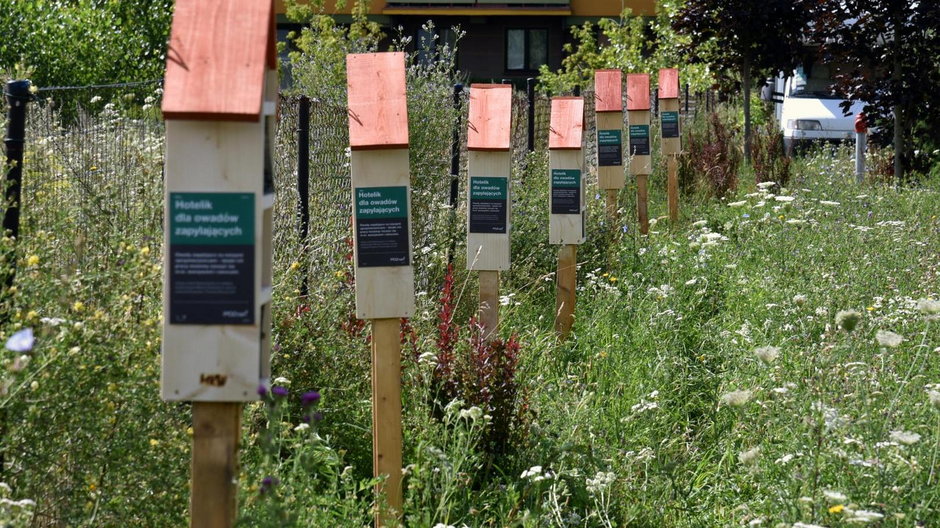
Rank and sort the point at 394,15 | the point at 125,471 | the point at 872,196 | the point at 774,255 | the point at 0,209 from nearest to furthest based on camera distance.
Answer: the point at 125,471 → the point at 0,209 → the point at 774,255 → the point at 872,196 → the point at 394,15

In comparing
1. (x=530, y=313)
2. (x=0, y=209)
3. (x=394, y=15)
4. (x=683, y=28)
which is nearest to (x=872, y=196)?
(x=530, y=313)

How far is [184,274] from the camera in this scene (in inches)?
117

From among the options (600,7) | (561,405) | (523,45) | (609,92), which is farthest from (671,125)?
(523,45)

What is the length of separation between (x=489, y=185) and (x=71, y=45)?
1831 cm

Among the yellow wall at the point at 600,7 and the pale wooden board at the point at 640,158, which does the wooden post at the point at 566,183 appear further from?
the yellow wall at the point at 600,7

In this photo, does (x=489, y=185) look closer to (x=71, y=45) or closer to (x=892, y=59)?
(x=892, y=59)

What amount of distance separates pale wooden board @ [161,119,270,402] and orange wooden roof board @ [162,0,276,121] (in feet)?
0.15

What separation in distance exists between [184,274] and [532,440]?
96.8 inches

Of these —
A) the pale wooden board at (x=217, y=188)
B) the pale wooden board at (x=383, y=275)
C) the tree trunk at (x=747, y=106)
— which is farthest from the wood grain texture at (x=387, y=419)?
the tree trunk at (x=747, y=106)

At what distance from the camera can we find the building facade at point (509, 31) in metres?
41.2

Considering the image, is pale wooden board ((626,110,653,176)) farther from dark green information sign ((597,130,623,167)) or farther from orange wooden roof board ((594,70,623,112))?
orange wooden roof board ((594,70,623,112))

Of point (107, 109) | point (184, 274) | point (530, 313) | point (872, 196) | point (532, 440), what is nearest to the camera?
point (184, 274)

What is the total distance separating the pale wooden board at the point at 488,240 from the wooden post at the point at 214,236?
11.7 ft

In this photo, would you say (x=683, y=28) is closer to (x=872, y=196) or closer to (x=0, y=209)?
(x=872, y=196)
